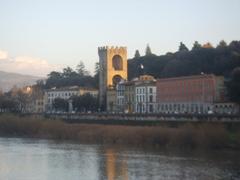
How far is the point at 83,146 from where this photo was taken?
5503 centimetres

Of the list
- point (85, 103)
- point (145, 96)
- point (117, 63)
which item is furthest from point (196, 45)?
point (85, 103)

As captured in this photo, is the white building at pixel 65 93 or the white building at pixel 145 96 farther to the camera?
the white building at pixel 65 93

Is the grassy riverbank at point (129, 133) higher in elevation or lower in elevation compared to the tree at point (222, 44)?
lower

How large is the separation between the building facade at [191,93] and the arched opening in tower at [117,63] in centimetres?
1838

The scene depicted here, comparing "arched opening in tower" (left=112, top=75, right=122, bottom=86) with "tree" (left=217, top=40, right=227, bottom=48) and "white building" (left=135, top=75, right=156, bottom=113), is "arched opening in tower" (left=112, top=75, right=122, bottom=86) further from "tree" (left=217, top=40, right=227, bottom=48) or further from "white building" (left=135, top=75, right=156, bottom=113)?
"tree" (left=217, top=40, right=227, bottom=48)

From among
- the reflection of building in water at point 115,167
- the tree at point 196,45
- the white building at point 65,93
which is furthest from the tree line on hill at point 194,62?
the reflection of building in water at point 115,167

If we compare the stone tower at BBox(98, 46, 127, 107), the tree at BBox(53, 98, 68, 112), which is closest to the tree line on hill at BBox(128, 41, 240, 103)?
the stone tower at BBox(98, 46, 127, 107)

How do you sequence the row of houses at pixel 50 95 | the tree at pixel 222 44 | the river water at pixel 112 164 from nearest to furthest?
the river water at pixel 112 164, the tree at pixel 222 44, the row of houses at pixel 50 95

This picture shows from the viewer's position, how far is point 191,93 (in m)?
79.1

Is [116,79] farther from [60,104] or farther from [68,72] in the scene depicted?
[68,72]

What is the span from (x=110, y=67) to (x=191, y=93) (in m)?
25.0

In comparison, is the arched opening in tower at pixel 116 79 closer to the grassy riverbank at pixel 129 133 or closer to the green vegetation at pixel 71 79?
the green vegetation at pixel 71 79

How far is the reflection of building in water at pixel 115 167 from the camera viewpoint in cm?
3604

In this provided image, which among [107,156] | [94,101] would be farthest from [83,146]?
[94,101]
